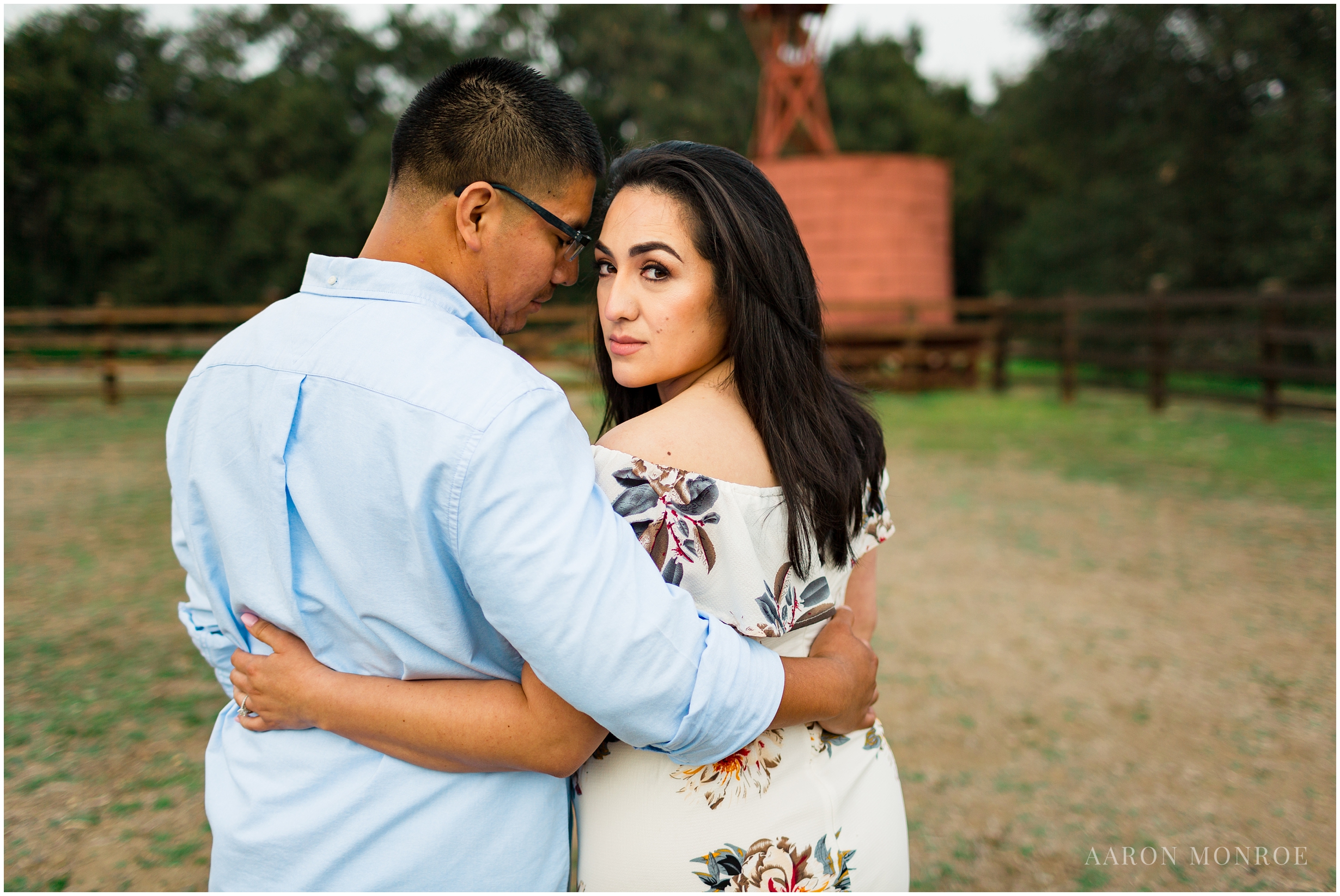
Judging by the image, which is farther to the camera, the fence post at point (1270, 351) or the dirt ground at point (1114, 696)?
the fence post at point (1270, 351)

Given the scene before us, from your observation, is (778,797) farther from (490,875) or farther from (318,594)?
(318,594)

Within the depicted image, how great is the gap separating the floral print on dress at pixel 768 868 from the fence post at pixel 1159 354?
11319 millimetres

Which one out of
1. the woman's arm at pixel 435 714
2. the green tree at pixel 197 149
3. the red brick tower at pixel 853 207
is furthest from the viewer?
the green tree at pixel 197 149

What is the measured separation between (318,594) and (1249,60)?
17668 mm

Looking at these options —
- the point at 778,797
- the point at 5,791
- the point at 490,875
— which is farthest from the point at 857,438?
the point at 5,791

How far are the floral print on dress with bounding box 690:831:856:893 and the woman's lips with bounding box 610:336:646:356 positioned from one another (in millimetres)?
781

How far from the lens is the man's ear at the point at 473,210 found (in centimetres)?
129

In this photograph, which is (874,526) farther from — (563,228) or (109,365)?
(109,365)

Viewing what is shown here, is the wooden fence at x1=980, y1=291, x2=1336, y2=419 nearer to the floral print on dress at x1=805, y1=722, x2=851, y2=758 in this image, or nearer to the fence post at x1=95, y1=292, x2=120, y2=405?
the floral print on dress at x1=805, y1=722, x2=851, y2=758

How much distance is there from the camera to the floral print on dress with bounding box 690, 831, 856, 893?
1309 millimetres

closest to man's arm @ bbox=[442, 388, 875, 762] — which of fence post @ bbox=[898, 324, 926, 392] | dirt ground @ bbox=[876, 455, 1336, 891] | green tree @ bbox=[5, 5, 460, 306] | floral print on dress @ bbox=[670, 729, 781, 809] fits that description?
floral print on dress @ bbox=[670, 729, 781, 809]

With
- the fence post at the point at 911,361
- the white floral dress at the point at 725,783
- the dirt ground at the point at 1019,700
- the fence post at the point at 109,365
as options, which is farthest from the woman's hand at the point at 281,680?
the fence post at the point at 109,365

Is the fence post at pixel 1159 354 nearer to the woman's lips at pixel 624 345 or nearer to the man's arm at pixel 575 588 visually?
the woman's lips at pixel 624 345

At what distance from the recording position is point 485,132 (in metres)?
1.30
